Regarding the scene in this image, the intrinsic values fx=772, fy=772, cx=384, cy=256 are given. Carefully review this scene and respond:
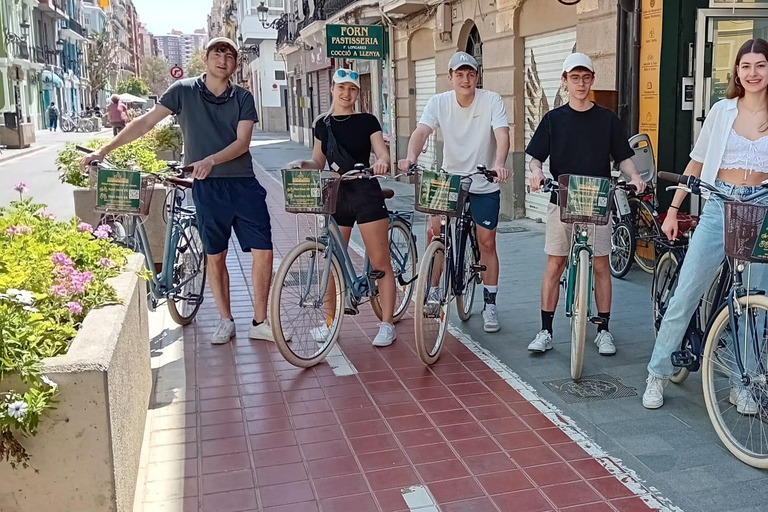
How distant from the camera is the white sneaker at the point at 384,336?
546cm

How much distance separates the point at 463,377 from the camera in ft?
15.9

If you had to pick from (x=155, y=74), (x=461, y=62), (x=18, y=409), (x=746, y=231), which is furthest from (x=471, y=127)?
(x=155, y=74)

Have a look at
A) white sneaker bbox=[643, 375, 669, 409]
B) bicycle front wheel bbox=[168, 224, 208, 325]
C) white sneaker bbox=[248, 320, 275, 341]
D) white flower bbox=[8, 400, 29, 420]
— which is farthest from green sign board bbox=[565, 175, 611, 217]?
white flower bbox=[8, 400, 29, 420]

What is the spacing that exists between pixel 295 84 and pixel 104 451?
33363mm

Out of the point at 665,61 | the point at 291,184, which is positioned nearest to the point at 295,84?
the point at 665,61

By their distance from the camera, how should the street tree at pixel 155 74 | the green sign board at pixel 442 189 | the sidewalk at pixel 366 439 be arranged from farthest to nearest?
the street tree at pixel 155 74 < the green sign board at pixel 442 189 < the sidewalk at pixel 366 439

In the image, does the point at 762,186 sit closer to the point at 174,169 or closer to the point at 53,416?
the point at 53,416

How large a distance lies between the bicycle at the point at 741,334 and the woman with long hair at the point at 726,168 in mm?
97

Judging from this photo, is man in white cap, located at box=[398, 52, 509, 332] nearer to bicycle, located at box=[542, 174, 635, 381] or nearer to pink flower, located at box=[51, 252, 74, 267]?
bicycle, located at box=[542, 174, 635, 381]

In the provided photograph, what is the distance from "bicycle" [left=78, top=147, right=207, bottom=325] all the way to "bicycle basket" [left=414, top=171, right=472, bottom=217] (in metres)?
1.52

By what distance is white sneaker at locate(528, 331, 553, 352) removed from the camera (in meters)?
5.23

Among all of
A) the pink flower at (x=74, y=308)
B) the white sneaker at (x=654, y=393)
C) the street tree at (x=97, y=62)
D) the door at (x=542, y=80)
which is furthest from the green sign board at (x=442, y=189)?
the street tree at (x=97, y=62)

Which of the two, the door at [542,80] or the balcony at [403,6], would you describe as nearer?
the door at [542,80]

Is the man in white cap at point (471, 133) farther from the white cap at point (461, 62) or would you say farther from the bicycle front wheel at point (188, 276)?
the bicycle front wheel at point (188, 276)
